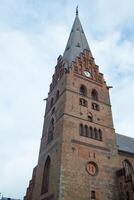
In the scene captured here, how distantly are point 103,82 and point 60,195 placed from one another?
63.9 feet

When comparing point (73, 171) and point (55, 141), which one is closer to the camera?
point (73, 171)

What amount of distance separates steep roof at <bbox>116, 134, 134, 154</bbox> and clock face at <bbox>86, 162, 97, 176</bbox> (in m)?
6.67

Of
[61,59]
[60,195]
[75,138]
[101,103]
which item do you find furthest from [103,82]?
[60,195]

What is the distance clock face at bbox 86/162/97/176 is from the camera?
86.6 feet

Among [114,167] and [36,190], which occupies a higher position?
[114,167]

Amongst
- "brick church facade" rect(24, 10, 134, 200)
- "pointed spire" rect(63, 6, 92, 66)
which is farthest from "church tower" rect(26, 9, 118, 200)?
"pointed spire" rect(63, 6, 92, 66)

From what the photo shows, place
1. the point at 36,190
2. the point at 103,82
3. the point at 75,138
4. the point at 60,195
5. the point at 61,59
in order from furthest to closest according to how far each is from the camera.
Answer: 1. the point at 61,59
2. the point at 103,82
3. the point at 36,190
4. the point at 75,138
5. the point at 60,195

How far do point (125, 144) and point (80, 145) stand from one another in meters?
11.3

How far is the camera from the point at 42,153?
32.1 metres

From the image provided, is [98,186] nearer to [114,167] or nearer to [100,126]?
[114,167]

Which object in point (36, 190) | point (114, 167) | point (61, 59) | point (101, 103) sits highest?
point (61, 59)

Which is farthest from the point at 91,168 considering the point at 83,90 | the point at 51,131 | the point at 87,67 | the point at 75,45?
the point at 75,45

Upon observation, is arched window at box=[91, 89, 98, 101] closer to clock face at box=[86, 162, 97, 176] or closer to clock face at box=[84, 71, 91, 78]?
clock face at box=[84, 71, 91, 78]

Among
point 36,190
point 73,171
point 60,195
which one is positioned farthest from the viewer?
point 36,190
